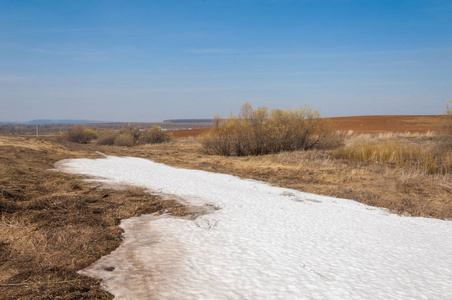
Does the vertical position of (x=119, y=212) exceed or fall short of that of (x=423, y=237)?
it exceeds it

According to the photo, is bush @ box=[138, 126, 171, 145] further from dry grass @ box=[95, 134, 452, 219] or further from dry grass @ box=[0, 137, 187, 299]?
dry grass @ box=[0, 137, 187, 299]

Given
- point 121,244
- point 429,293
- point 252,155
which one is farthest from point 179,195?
point 252,155

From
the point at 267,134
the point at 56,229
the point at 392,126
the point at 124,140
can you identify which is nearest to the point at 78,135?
the point at 124,140

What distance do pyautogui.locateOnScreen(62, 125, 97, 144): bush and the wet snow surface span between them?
94.5 ft

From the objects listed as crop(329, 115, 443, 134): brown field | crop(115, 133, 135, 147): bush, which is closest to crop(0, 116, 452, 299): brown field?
crop(115, 133, 135, 147): bush

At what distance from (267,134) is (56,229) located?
641 inches

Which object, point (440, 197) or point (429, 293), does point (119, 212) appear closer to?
point (429, 293)

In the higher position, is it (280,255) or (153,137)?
(153,137)

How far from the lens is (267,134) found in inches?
805

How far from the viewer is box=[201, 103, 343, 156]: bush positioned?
2047 centimetres

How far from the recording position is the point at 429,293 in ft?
12.6

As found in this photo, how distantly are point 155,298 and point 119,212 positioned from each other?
355 cm

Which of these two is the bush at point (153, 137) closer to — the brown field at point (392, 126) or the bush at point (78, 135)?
the bush at point (78, 135)

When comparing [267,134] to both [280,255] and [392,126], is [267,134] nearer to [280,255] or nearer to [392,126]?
[280,255]
